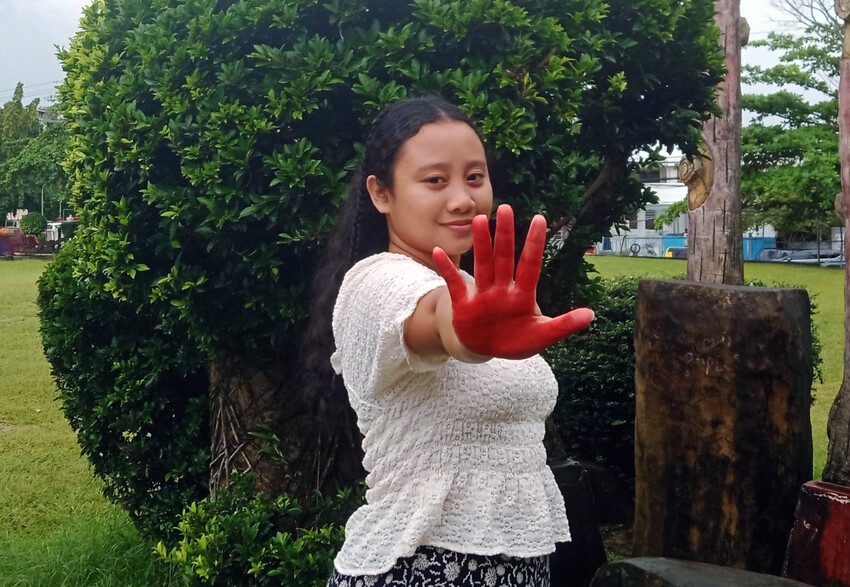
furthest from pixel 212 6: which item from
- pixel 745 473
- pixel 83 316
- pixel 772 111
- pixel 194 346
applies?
Answer: pixel 772 111

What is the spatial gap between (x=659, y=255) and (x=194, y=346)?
38.3 m

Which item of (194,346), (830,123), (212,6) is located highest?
(830,123)

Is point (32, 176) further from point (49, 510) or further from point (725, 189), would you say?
point (725, 189)

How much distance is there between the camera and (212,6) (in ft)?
9.65

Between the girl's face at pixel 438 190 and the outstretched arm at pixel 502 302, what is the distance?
1.24 feet

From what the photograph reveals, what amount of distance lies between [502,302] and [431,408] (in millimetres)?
451

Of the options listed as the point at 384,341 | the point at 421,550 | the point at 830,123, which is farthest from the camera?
the point at 830,123

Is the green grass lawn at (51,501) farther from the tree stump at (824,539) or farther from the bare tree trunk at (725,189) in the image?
the tree stump at (824,539)

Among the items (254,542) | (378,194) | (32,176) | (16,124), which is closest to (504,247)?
(378,194)

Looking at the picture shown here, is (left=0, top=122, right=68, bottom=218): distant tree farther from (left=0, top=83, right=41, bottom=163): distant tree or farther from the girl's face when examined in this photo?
the girl's face

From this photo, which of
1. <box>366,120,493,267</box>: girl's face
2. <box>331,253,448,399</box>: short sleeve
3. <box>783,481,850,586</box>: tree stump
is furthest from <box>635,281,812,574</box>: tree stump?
<box>331,253,448,399</box>: short sleeve

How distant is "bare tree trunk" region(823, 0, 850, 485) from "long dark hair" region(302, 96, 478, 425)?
2.48 meters

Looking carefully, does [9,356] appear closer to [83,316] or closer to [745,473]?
[83,316]

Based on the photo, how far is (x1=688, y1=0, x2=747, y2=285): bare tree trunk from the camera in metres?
6.83
